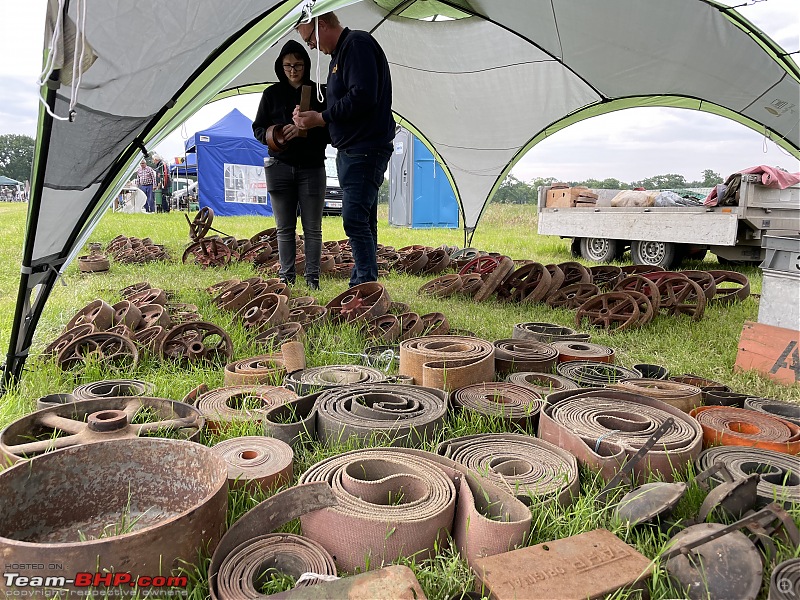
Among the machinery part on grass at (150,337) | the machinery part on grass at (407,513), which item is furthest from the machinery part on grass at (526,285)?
the machinery part on grass at (407,513)

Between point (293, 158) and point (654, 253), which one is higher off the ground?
point (293, 158)

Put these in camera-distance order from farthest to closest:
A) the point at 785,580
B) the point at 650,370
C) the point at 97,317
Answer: the point at 97,317 → the point at 650,370 → the point at 785,580

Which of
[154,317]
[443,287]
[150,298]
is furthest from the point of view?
[443,287]

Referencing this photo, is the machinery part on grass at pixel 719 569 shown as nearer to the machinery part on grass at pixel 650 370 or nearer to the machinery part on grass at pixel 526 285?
the machinery part on grass at pixel 650 370

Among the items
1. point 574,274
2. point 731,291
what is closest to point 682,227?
point 731,291

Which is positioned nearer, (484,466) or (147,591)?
(147,591)

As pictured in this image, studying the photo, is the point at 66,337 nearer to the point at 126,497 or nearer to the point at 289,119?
the point at 126,497

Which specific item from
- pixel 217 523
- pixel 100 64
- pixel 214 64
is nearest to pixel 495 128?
pixel 214 64

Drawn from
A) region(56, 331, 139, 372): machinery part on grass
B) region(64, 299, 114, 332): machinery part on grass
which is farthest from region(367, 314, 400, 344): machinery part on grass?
region(64, 299, 114, 332): machinery part on grass

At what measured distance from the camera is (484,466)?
1.89 m

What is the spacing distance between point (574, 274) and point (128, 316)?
13.9 feet

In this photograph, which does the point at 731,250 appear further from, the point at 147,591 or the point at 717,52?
the point at 147,591

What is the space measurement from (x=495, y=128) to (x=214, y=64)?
20.6 feet

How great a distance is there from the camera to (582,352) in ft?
10.7
